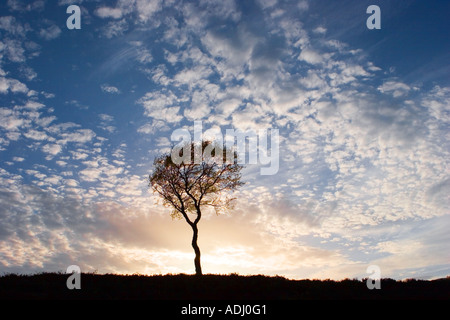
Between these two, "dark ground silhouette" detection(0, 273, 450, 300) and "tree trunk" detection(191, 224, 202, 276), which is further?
"tree trunk" detection(191, 224, 202, 276)

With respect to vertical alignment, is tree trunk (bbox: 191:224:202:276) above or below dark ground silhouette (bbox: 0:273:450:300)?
above

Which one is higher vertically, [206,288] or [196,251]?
[196,251]

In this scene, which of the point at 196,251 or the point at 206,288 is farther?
the point at 196,251

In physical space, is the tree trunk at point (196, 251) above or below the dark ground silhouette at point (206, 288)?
above

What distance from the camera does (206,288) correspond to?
23453mm

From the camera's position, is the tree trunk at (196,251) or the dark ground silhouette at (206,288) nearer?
the dark ground silhouette at (206,288)

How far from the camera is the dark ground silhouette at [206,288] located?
2103 centimetres

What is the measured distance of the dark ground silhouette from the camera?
2103 cm
